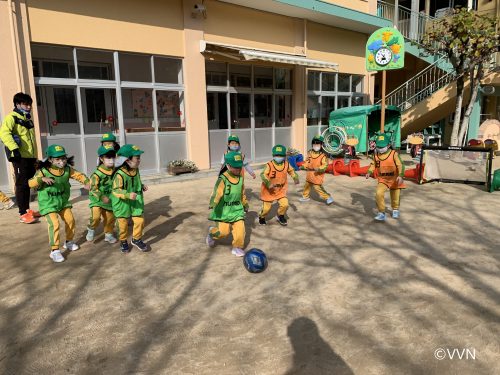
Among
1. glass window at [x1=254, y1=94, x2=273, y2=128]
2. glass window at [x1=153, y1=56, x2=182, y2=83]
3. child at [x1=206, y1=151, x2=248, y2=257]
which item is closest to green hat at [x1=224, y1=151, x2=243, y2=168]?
child at [x1=206, y1=151, x2=248, y2=257]

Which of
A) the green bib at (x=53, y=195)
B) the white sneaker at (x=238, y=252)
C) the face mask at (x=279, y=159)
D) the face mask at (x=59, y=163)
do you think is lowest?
the white sneaker at (x=238, y=252)

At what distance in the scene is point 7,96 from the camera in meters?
8.46

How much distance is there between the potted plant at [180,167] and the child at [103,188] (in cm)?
521

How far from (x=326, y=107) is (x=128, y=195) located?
12376 mm

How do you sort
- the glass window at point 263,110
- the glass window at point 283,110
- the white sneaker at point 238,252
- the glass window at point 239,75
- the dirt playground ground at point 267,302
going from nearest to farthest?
the dirt playground ground at point 267,302, the white sneaker at point 238,252, the glass window at point 239,75, the glass window at point 263,110, the glass window at point 283,110

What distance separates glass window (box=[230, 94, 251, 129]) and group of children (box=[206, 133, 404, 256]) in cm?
538

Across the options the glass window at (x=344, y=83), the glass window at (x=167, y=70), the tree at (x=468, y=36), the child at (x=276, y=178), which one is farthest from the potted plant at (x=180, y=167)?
the tree at (x=468, y=36)

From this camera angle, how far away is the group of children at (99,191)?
506cm

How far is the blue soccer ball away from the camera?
468cm

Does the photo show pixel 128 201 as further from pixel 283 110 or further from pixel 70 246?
pixel 283 110

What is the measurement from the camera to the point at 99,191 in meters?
5.54

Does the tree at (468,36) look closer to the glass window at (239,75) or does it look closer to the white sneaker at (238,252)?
the glass window at (239,75)

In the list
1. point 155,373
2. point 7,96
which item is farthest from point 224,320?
point 7,96

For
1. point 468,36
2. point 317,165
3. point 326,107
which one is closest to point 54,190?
point 317,165
